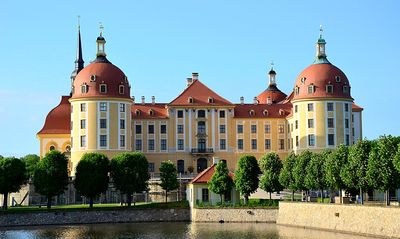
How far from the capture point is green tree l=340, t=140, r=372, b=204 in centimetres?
5288

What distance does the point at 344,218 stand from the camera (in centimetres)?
5116

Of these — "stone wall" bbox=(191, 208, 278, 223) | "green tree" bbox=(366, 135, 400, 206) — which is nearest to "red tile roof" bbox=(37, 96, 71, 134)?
"stone wall" bbox=(191, 208, 278, 223)

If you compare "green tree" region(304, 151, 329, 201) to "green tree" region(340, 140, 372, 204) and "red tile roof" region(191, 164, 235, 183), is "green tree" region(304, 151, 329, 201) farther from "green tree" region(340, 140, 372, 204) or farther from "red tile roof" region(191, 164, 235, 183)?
"red tile roof" region(191, 164, 235, 183)

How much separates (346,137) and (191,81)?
20639mm

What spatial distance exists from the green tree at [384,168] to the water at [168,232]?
14.2 feet

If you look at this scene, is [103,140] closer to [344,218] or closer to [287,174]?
[287,174]

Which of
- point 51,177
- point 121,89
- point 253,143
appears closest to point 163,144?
point 121,89

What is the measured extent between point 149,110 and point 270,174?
27.3 metres

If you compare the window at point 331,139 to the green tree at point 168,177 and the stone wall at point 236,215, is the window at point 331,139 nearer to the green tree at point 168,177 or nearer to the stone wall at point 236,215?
the green tree at point 168,177

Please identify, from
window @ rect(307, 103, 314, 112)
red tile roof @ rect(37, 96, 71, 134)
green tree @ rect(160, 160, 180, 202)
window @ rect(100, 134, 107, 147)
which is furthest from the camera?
red tile roof @ rect(37, 96, 71, 134)

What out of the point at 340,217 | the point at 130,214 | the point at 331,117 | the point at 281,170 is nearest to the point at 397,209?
the point at 340,217

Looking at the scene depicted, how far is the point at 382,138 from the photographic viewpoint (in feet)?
172

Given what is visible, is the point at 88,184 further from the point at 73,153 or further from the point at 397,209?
the point at 397,209

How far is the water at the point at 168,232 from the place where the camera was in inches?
2044
